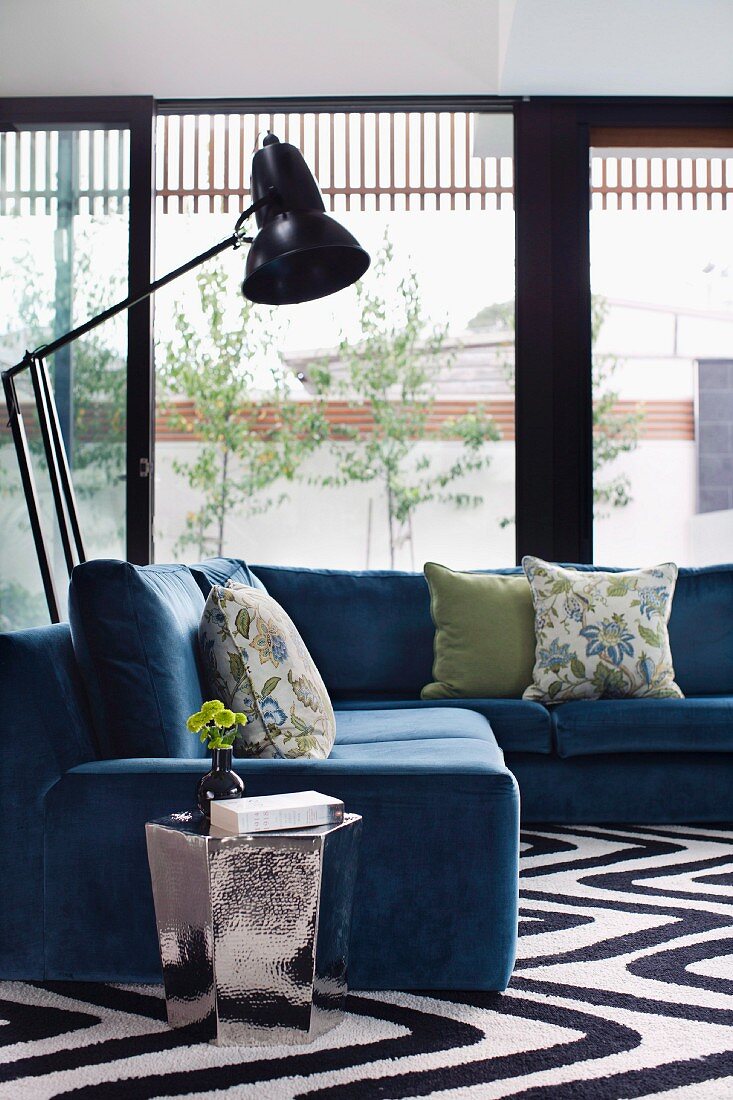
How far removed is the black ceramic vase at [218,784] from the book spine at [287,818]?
4.2 inches

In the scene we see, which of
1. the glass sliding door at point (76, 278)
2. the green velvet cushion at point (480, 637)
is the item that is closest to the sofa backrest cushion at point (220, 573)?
the green velvet cushion at point (480, 637)

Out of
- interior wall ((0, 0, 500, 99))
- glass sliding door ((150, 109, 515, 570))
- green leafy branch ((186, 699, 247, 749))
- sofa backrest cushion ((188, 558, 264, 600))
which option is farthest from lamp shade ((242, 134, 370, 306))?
glass sliding door ((150, 109, 515, 570))

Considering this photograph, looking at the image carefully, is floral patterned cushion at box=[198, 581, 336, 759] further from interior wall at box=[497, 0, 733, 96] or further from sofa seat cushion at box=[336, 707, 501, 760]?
interior wall at box=[497, 0, 733, 96]

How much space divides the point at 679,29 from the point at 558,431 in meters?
1.49

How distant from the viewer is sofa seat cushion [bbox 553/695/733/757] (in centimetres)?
313

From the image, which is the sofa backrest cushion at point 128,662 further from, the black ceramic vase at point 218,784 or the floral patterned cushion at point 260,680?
the black ceramic vase at point 218,784

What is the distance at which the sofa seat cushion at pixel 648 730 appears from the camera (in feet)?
10.3

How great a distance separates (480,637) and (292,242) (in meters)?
1.49

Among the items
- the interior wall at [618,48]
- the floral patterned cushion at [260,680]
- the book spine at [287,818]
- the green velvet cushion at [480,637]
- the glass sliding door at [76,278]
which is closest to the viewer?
the book spine at [287,818]

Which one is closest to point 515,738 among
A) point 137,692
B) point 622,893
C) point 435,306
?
point 622,893

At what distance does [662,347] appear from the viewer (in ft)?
15.5

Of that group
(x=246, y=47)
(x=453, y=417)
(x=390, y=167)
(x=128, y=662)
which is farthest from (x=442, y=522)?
(x=128, y=662)

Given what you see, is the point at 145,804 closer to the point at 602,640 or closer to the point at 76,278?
the point at 602,640

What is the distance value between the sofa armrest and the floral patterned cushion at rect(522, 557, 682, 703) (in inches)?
69.7
